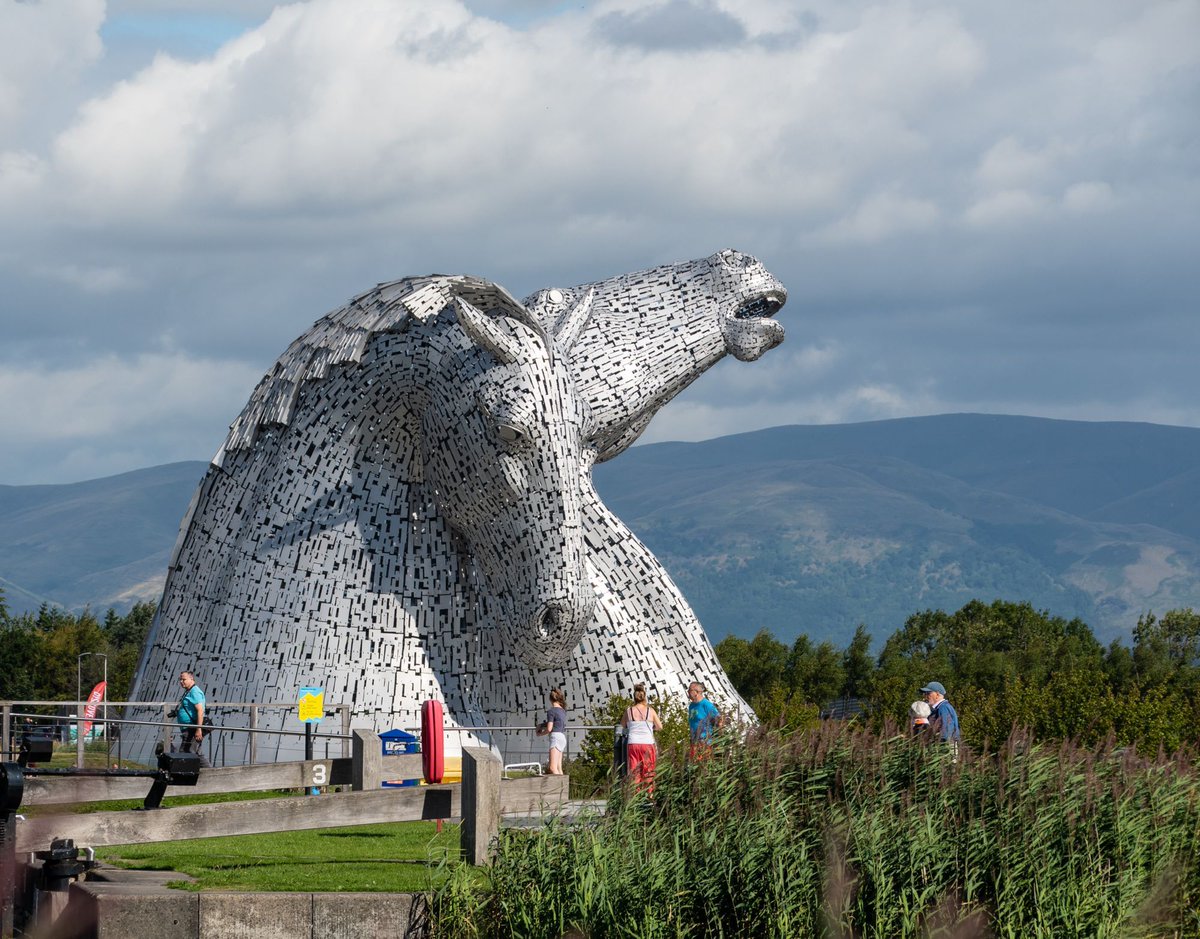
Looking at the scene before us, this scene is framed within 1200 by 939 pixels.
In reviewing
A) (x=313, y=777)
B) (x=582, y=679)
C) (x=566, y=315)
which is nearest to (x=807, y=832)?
(x=313, y=777)

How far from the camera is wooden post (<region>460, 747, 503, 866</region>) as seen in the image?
10.4 meters

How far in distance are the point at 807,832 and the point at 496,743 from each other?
10.8 metres

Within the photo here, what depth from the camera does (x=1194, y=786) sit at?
1225 cm

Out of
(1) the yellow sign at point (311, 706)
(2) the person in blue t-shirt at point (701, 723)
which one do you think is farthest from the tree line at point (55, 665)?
(2) the person in blue t-shirt at point (701, 723)

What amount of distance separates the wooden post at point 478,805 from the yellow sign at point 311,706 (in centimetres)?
972

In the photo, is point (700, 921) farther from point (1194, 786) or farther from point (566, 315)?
point (566, 315)

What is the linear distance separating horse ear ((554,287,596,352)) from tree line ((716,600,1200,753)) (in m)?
5.34

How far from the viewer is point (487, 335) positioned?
19188mm

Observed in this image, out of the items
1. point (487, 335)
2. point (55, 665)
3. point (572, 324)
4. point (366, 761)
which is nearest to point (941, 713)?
point (366, 761)

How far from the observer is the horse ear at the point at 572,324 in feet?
73.4

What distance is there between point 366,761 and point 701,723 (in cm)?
322

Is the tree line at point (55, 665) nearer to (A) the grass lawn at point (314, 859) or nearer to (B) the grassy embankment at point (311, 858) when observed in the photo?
(B) the grassy embankment at point (311, 858)

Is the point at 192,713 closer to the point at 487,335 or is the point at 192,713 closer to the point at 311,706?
the point at 311,706

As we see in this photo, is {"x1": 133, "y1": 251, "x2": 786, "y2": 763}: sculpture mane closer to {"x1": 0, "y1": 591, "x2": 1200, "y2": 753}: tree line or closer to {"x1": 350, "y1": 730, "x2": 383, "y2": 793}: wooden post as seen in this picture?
{"x1": 0, "y1": 591, "x2": 1200, "y2": 753}: tree line
